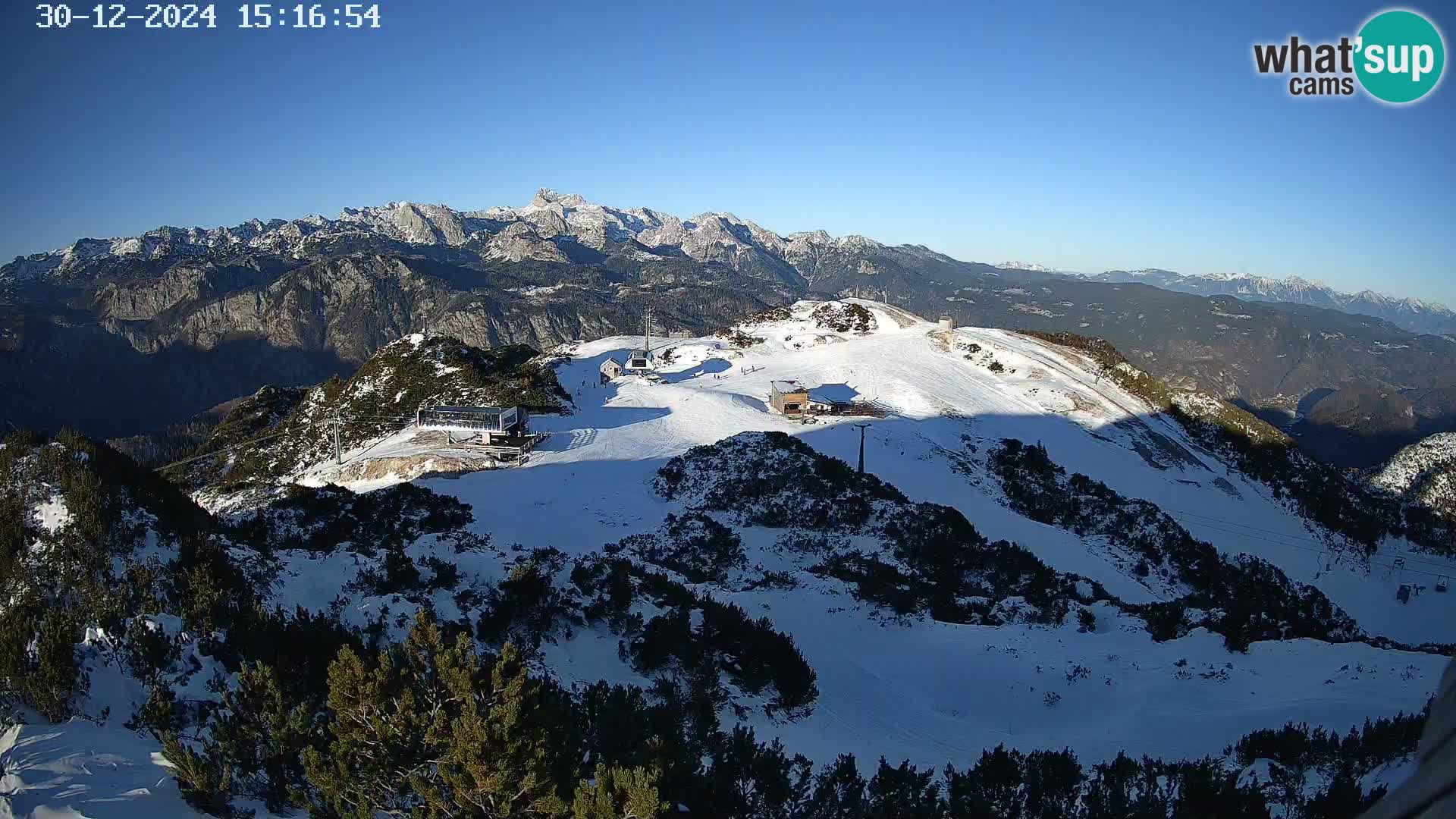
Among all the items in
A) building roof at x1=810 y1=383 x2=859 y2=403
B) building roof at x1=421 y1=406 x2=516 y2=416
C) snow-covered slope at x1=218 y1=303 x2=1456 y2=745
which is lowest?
snow-covered slope at x1=218 y1=303 x2=1456 y2=745

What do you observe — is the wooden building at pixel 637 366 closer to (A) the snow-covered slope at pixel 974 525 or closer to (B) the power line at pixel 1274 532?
(A) the snow-covered slope at pixel 974 525

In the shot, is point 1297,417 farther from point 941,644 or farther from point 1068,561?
point 941,644

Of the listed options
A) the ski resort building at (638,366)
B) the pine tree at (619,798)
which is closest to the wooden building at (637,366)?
the ski resort building at (638,366)

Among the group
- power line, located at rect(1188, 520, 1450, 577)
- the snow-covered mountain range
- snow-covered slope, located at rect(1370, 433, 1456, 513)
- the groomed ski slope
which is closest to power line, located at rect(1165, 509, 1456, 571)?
the snow-covered mountain range

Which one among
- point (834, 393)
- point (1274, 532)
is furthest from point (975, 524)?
point (834, 393)

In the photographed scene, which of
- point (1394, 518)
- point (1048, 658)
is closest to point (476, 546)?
point (1048, 658)

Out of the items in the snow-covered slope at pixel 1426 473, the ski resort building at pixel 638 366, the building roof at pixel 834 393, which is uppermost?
the ski resort building at pixel 638 366

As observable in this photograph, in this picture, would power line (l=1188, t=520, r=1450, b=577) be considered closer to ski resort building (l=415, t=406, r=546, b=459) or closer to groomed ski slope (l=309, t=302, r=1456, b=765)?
groomed ski slope (l=309, t=302, r=1456, b=765)
